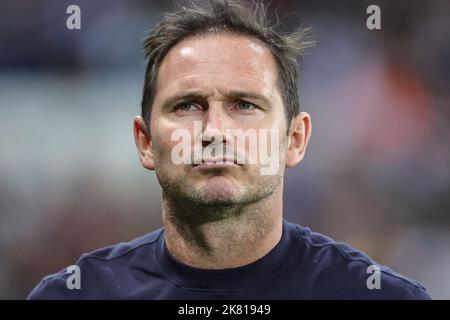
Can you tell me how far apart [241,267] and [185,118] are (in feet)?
1.96

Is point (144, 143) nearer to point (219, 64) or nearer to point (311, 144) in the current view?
point (219, 64)

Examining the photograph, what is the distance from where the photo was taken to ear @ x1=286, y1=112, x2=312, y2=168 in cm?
275

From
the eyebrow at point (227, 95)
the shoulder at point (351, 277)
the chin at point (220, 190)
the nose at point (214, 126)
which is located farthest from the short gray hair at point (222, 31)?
the shoulder at point (351, 277)

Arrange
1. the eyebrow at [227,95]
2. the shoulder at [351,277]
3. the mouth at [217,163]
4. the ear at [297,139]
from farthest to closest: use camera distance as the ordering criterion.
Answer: the ear at [297,139] < the shoulder at [351,277] < the eyebrow at [227,95] < the mouth at [217,163]

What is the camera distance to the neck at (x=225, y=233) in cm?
256

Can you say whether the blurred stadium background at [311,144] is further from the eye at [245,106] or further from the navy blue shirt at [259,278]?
the eye at [245,106]

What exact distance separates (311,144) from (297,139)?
224cm

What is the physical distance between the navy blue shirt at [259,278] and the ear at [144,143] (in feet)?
1.13

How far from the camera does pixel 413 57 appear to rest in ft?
17.4

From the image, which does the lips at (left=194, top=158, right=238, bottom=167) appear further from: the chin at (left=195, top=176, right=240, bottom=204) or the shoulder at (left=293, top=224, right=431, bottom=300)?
the shoulder at (left=293, top=224, right=431, bottom=300)

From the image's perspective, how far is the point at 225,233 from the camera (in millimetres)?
2588

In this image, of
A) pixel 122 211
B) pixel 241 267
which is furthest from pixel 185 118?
pixel 122 211

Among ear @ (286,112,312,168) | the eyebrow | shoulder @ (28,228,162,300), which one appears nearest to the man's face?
the eyebrow
